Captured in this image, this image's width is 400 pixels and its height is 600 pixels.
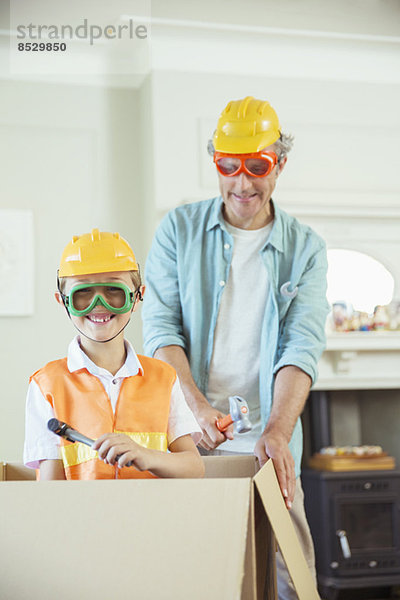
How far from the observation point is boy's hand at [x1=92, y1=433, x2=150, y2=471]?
3.39 feet

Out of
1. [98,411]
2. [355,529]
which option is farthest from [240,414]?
[355,529]

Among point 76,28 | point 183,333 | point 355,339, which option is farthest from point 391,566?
point 76,28

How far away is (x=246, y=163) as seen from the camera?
1667 mm

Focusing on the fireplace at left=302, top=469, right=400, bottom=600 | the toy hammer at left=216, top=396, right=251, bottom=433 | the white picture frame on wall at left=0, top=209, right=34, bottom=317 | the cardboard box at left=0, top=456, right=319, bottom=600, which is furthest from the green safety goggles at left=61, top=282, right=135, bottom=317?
the white picture frame on wall at left=0, top=209, right=34, bottom=317

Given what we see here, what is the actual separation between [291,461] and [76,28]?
3064 mm

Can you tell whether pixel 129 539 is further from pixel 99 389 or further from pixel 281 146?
pixel 281 146

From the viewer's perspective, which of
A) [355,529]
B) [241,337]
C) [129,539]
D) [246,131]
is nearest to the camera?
[129,539]

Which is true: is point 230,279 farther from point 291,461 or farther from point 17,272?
point 17,272

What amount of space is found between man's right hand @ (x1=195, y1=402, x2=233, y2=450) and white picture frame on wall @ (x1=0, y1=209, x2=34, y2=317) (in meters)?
2.41

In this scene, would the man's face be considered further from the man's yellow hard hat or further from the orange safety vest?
the orange safety vest

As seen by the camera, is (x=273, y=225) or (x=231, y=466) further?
(x=273, y=225)

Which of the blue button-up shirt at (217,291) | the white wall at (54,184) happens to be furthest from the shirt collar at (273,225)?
the white wall at (54,184)

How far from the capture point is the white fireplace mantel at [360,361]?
375cm

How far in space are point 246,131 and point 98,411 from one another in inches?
27.8
